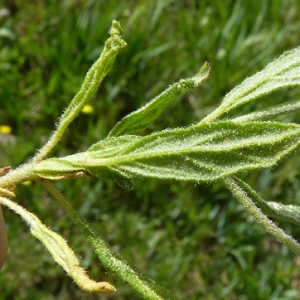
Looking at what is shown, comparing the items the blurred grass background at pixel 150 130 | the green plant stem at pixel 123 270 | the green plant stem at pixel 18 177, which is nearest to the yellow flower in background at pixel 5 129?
the blurred grass background at pixel 150 130

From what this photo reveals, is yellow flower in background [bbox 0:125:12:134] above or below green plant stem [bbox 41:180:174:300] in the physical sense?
above

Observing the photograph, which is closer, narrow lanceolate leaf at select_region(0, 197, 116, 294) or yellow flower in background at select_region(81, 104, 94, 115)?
narrow lanceolate leaf at select_region(0, 197, 116, 294)

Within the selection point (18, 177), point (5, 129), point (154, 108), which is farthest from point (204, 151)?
point (5, 129)

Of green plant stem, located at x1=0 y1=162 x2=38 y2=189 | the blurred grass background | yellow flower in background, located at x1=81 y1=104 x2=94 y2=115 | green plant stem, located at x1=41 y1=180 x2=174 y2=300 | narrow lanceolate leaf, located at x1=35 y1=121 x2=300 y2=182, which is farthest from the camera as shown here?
yellow flower in background, located at x1=81 y1=104 x2=94 y2=115

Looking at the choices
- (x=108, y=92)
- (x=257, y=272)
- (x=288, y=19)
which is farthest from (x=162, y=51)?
(x=257, y=272)

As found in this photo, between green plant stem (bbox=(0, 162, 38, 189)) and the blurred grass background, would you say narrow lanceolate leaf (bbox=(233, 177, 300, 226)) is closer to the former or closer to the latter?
green plant stem (bbox=(0, 162, 38, 189))

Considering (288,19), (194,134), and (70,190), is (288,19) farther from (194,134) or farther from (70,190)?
(194,134)

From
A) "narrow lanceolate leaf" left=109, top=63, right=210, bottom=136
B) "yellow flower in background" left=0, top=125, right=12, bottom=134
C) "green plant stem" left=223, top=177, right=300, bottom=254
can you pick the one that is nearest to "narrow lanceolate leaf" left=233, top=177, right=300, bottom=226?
"green plant stem" left=223, top=177, right=300, bottom=254
